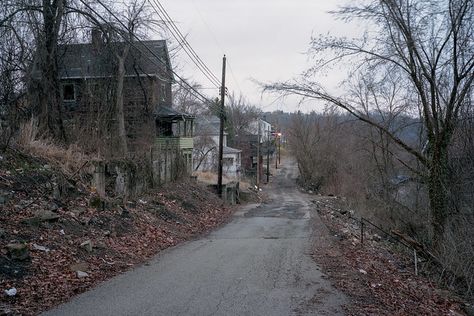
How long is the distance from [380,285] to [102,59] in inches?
863

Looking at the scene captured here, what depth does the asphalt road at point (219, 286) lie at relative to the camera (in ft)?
21.0

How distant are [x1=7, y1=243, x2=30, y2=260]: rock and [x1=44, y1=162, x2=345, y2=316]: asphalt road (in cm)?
142

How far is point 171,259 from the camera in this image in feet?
33.5

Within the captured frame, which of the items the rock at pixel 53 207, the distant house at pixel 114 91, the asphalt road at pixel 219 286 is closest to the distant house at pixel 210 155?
the distant house at pixel 114 91

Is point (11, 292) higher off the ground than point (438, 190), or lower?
lower

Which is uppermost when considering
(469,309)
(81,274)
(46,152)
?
(46,152)

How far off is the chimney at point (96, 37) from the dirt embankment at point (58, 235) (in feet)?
26.7

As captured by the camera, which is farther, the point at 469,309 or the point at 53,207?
the point at 53,207

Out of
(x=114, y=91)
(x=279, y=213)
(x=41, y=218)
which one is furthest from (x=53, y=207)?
(x=114, y=91)

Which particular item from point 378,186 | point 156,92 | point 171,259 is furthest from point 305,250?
point 156,92

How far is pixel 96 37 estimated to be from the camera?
68.1 ft

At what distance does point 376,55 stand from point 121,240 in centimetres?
984

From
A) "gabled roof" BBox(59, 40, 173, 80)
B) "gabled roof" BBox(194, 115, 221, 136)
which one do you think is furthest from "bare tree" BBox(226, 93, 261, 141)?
"gabled roof" BBox(59, 40, 173, 80)

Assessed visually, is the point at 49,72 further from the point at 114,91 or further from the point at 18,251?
the point at 18,251
